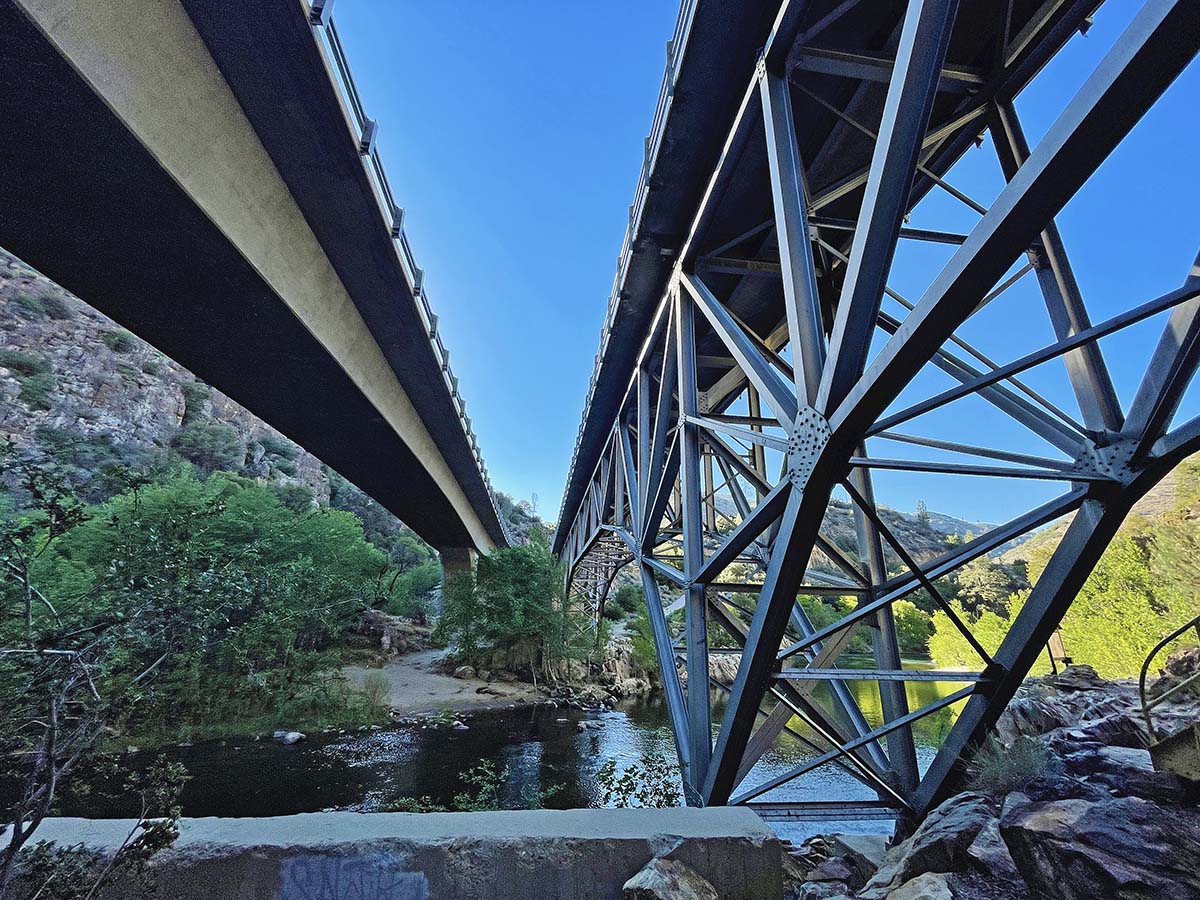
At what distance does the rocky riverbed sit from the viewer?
2.45 m

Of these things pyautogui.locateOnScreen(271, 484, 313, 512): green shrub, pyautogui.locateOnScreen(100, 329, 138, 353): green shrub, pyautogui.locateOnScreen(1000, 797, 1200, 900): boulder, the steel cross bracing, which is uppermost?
pyautogui.locateOnScreen(100, 329, 138, 353): green shrub

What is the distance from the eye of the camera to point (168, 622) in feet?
12.2

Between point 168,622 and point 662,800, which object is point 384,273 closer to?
point 168,622

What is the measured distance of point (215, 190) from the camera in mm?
4500

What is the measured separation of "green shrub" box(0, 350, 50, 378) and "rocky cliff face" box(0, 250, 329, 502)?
0.22 feet

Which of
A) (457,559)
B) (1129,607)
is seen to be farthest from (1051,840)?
(1129,607)

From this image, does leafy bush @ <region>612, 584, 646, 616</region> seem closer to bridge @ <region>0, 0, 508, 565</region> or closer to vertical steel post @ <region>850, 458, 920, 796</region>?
bridge @ <region>0, 0, 508, 565</region>

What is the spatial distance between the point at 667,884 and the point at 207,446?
223 ft

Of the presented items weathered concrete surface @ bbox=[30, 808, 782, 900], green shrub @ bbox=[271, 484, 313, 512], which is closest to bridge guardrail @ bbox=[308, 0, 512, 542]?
weathered concrete surface @ bbox=[30, 808, 782, 900]

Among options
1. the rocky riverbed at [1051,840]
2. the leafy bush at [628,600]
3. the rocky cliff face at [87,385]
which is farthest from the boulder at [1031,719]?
the rocky cliff face at [87,385]

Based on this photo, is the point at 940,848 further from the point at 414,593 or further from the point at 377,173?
the point at 414,593

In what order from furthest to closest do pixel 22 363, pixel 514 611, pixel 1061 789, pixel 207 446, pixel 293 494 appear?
pixel 207 446
pixel 293 494
pixel 22 363
pixel 514 611
pixel 1061 789

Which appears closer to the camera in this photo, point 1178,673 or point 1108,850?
point 1108,850

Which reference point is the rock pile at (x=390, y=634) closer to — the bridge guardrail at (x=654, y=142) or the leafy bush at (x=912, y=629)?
the bridge guardrail at (x=654, y=142)
